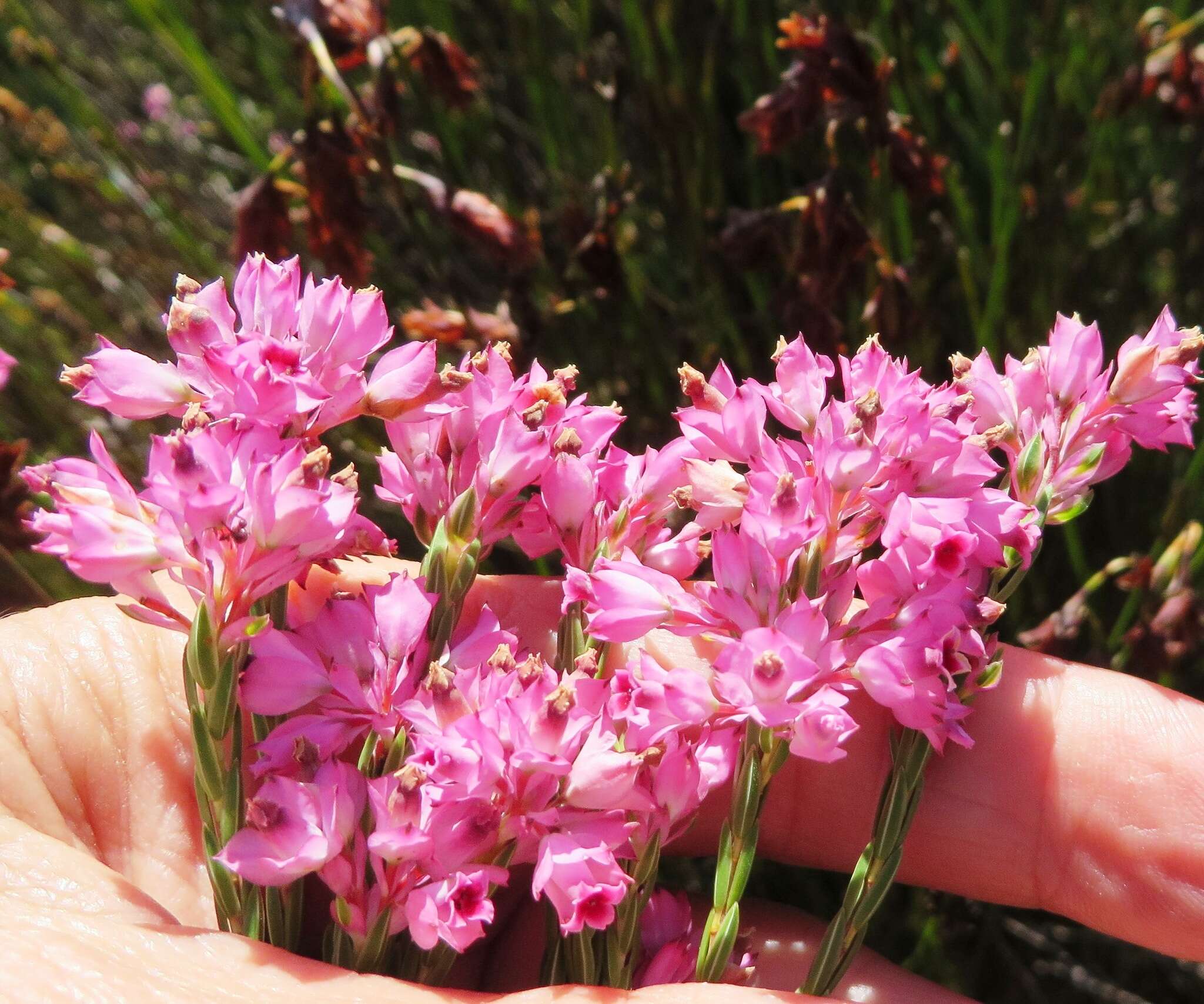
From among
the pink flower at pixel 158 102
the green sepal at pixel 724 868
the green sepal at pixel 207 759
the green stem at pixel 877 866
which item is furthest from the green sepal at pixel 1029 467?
the pink flower at pixel 158 102

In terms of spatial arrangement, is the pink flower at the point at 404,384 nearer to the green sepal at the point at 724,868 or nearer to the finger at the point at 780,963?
the green sepal at the point at 724,868

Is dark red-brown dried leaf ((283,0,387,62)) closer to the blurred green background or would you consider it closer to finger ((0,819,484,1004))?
the blurred green background

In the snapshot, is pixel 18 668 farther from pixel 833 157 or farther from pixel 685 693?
pixel 833 157

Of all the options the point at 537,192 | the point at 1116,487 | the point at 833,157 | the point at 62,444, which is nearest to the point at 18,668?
the point at 62,444

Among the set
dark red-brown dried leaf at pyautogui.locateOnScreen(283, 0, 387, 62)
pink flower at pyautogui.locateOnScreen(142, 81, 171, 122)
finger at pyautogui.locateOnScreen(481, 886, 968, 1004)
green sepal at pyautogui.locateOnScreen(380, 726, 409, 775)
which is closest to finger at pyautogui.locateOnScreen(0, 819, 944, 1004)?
green sepal at pyautogui.locateOnScreen(380, 726, 409, 775)

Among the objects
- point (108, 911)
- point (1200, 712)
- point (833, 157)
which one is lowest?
point (108, 911)

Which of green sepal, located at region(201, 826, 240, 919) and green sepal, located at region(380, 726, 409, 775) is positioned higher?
green sepal, located at region(380, 726, 409, 775)
